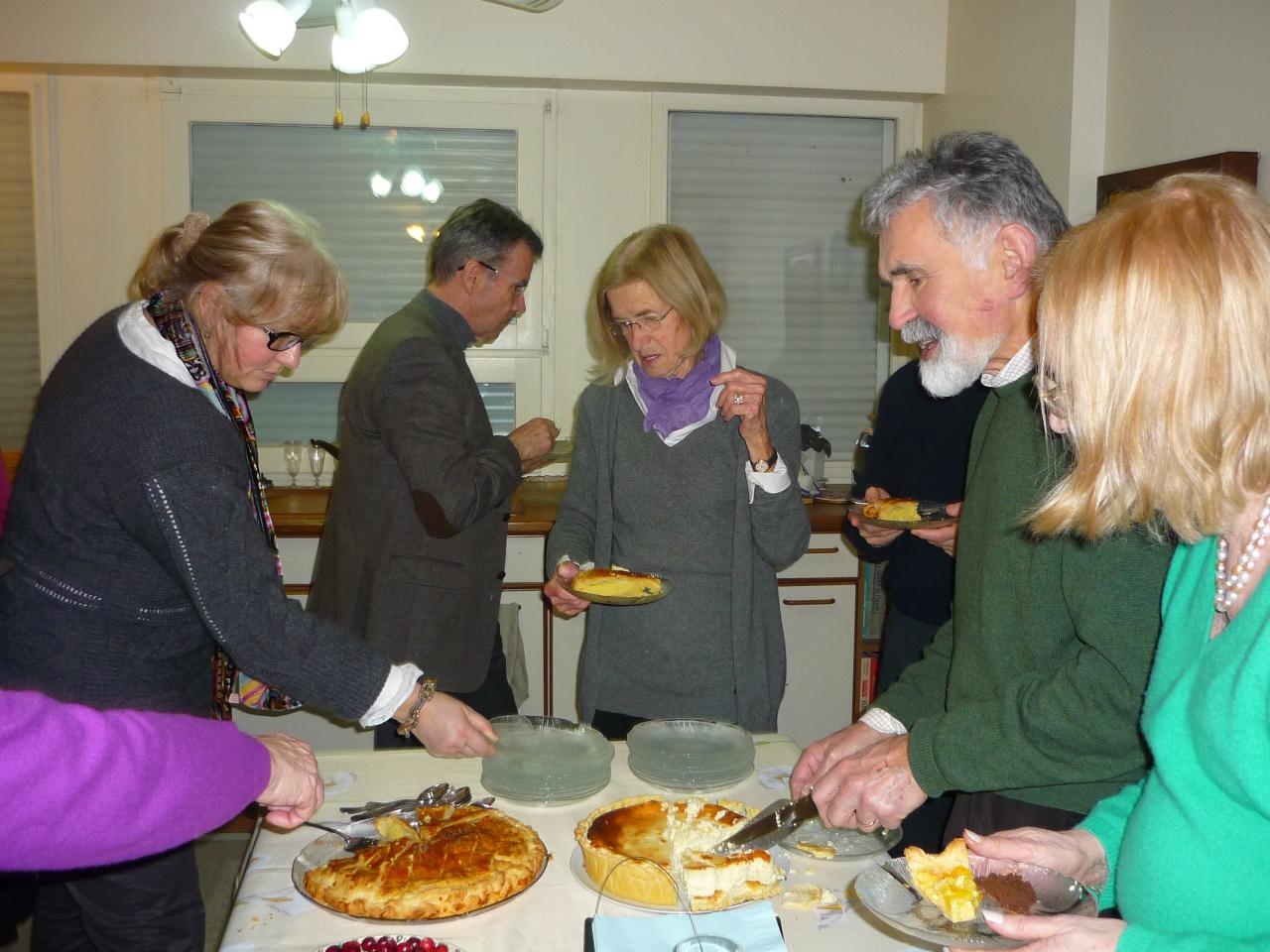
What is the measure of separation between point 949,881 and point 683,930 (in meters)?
0.30

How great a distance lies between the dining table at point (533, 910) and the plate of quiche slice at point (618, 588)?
0.48 metres

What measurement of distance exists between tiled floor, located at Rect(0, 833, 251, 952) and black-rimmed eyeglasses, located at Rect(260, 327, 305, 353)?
1.64m

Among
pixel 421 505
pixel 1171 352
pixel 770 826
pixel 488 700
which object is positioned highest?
pixel 1171 352

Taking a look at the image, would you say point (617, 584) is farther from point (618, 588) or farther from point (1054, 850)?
point (1054, 850)

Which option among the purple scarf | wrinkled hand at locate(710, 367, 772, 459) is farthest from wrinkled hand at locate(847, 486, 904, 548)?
the purple scarf

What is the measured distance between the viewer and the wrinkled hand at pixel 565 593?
2.10 meters

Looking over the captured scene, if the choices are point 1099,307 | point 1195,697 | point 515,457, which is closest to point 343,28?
point 515,457

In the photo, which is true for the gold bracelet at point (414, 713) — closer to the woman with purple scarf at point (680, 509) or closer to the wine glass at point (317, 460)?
the woman with purple scarf at point (680, 509)

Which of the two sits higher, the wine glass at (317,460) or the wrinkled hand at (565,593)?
the wine glass at (317,460)

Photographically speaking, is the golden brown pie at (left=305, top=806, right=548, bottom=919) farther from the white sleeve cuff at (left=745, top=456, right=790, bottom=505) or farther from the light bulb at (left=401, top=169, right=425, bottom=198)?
the light bulb at (left=401, top=169, right=425, bottom=198)

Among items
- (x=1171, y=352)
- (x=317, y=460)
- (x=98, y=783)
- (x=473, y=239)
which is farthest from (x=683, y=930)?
(x=317, y=460)

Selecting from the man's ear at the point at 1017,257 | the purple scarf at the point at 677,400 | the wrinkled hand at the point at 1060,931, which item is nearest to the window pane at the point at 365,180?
the purple scarf at the point at 677,400

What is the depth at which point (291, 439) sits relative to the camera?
12.8 feet

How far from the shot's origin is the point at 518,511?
11.2 feet
